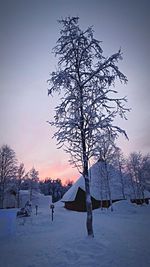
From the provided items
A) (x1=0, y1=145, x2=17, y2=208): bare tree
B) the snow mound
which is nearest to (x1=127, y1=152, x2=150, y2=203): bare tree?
the snow mound

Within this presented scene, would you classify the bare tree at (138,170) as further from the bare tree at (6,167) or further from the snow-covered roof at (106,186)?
the bare tree at (6,167)

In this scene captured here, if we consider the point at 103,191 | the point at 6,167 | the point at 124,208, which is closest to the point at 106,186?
the point at 103,191

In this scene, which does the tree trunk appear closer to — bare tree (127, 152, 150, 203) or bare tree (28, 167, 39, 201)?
bare tree (127, 152, 150, 203)

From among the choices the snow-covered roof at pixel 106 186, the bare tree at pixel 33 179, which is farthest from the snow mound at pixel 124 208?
the bare tree at pixel 33 179

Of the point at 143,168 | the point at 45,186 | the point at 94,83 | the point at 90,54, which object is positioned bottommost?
the point at 45,186

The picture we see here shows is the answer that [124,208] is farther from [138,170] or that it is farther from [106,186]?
[138,170]

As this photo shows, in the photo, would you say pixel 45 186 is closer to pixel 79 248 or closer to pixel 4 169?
pixel 4 169

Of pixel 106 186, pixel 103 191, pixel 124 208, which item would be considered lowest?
pixel 124 208

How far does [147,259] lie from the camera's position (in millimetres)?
6078

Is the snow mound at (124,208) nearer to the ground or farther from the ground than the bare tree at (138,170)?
nearer to the ground

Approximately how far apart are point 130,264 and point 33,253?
383 centimetres

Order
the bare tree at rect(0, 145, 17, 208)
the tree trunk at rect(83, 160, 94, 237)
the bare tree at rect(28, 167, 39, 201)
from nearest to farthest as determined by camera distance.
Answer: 1. the tree trunk at rect(83, 160, 94, 237)
2. the bare tree at rect(0, 145, 17, 208)
3. the bare tree at rect(28, 167, 39, 201)

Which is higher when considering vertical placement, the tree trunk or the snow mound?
the tree trunk

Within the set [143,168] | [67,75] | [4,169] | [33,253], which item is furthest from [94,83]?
[143,168]
